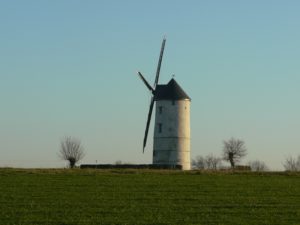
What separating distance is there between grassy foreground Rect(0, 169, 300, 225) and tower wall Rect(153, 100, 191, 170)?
22.6 m

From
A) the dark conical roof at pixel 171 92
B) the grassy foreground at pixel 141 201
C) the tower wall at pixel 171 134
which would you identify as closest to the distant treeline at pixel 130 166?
the tower wall at pixel 171 134

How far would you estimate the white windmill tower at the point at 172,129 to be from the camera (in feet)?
221

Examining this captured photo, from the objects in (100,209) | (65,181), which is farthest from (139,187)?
(100,209)

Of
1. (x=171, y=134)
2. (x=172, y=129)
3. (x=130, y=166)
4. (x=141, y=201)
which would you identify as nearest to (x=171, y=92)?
(x=172, y=129)

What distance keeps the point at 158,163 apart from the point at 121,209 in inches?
1639

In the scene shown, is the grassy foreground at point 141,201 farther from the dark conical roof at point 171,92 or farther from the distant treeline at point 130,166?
the dark conical roof at point 171,92

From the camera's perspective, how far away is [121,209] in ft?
85.5

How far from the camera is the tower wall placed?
220ft

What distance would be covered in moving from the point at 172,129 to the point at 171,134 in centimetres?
46

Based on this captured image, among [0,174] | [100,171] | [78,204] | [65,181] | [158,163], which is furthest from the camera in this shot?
[158,163]

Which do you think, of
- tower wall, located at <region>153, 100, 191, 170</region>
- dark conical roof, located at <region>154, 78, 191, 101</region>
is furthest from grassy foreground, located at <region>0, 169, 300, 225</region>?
dark conical roof, located at <region>154, 78, 191, 101</region>

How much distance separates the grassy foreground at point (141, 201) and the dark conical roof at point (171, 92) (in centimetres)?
2417

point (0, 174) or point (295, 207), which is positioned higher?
point (0, 174)

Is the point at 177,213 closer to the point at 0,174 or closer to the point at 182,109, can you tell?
the point at 0,174
